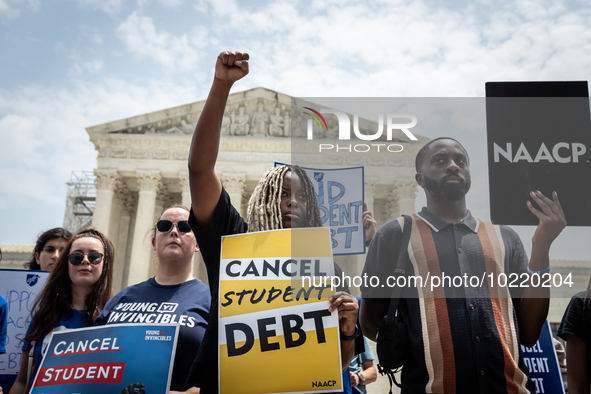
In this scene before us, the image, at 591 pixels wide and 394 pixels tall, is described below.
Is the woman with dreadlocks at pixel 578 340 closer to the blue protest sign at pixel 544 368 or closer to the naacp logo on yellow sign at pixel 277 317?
the blue protest sign at pixel 544 368

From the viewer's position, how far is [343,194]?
263cm

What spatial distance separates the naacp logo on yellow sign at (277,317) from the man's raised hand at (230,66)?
84 cm

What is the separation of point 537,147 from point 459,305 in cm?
89

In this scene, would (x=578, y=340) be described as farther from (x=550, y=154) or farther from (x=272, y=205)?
(x=272, y=205)

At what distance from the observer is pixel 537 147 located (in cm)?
242

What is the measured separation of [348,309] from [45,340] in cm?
268

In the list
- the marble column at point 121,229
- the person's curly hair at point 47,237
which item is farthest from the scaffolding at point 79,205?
the person's curly hair at point 47,237

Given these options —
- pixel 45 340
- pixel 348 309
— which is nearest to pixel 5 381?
pixel 45 340

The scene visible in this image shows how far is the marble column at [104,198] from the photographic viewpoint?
29.6m

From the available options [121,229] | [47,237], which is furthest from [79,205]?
[47,237]

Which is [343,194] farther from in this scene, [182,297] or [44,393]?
[44,393]

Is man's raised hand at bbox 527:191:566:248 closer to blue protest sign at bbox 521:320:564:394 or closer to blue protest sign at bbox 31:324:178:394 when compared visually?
blue protest sign at bbox 31:324:178:394

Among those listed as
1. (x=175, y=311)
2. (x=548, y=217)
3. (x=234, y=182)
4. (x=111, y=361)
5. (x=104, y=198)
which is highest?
(x=234, y=182)

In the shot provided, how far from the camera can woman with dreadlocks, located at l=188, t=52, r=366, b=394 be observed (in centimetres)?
246
